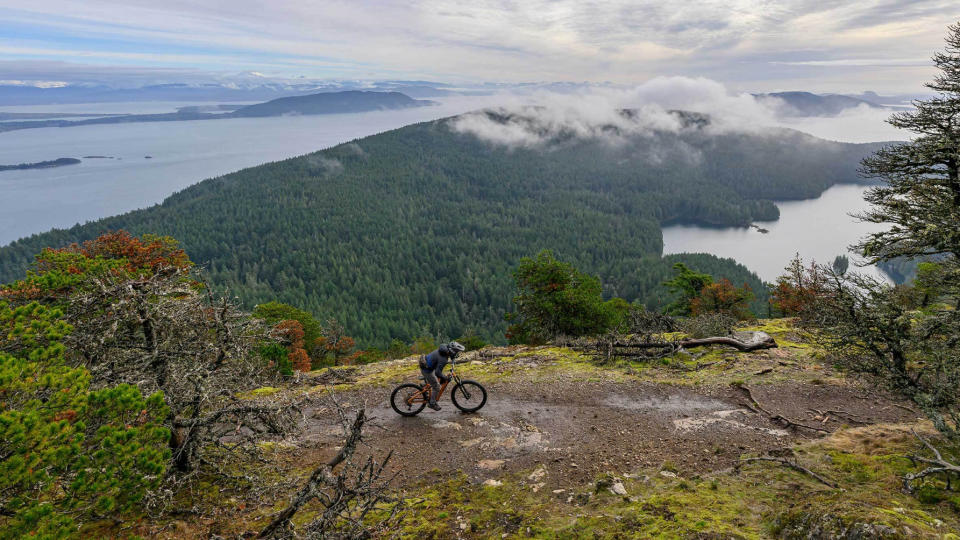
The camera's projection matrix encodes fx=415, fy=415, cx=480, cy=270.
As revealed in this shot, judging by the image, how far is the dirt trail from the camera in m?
9.52

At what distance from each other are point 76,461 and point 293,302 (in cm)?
12772

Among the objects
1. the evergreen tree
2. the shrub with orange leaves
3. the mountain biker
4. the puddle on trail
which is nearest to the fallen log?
the puddle on trail

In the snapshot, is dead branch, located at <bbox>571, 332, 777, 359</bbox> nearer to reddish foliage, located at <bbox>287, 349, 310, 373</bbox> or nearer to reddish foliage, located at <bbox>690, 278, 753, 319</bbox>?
reddish foliage, located at <bbox>690, 278, 753, 319</bbox>

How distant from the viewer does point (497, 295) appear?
131625 mm

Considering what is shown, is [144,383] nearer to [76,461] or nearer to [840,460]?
[76,461]

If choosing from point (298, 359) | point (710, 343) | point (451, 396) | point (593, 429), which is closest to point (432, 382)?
point (451, 396)

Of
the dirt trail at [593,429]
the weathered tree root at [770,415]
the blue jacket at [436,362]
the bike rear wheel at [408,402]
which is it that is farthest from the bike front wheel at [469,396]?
the weathered tree root at [770,415]

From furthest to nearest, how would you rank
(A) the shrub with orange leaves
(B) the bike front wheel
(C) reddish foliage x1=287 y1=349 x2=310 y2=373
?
(C) reddish foliage x1=287 y1=349 x2=310 y2=373
(A) the shrub with orange leaves
(B) the bike front wheel

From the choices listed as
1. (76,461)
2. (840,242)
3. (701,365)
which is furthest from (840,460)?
(840,242)

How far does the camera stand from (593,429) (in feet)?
37.3

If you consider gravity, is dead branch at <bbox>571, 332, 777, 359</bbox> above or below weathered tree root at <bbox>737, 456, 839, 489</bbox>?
below

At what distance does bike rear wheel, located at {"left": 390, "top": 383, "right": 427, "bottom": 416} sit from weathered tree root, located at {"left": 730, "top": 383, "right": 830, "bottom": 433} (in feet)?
31.9

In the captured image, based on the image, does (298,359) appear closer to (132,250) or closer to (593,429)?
(132,250)

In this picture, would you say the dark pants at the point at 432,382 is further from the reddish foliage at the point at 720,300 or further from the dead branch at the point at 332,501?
the reddish foliage at the point at 720,300
